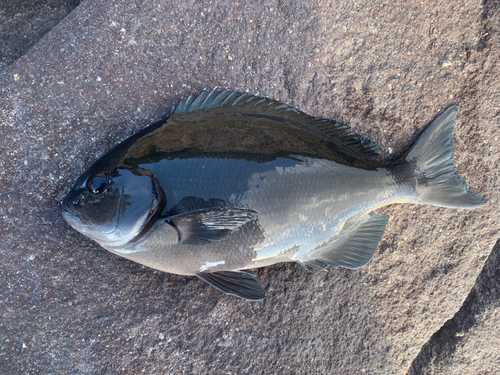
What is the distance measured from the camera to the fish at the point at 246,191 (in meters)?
1.77

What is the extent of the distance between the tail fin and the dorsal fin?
28cm

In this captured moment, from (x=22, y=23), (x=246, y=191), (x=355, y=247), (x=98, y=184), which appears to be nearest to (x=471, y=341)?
(x=355, y=247)

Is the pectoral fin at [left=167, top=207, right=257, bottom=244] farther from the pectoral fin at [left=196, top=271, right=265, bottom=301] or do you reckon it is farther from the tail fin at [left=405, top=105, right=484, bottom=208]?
the tail fin at [left=405, top=105, right=484, bottom=208]

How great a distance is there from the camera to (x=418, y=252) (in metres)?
2.33

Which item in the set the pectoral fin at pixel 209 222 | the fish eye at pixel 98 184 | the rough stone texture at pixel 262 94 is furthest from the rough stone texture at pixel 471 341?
the fish eye at pixel 98 184

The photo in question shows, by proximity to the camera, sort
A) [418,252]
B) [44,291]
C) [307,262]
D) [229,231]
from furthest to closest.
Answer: [418,252]
[307,262]
[44,291]
[229,231]

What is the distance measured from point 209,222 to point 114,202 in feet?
1.62

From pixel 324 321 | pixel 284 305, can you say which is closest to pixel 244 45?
pixel 284 305

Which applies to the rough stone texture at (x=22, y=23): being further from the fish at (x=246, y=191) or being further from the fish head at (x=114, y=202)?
the fish head at (x=114, y=202)

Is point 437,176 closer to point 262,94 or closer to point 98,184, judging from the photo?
point 262,94

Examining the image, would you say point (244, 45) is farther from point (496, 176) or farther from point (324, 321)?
point (496, 176)

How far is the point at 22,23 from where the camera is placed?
262 centimetres

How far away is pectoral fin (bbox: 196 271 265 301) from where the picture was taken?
1.96m

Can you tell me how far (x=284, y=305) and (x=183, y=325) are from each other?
630 mm
